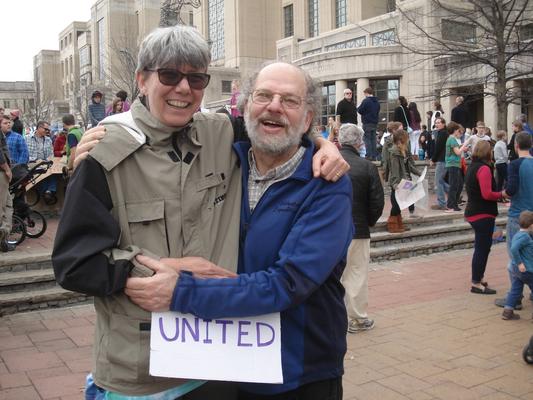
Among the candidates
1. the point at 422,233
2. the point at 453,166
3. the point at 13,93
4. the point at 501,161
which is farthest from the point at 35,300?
the point at 13,93

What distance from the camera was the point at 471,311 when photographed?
676cm

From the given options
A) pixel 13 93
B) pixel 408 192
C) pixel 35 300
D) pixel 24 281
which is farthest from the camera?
pixel 13 93

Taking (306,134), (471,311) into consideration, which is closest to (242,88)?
(306,134)

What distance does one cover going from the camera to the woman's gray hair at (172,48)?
2.07m

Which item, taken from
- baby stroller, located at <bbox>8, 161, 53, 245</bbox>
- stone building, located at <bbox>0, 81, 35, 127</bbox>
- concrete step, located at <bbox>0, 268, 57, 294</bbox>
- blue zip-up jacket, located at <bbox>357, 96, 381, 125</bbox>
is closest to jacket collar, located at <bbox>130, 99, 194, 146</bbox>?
concrete step, located at <bbox>0, 268, 57, 294</bbox>

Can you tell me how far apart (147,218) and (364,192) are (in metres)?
4.50

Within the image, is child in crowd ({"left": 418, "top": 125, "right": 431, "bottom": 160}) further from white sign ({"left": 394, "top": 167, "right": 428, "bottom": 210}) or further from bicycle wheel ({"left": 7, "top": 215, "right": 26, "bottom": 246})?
bicycle wheel ({"left": 7, "top": 215, "right": 26, "bottom": 246})

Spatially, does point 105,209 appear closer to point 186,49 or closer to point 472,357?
point 186,49

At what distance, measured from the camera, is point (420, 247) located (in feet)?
33.3

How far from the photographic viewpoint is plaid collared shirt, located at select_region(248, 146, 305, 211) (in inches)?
88.8

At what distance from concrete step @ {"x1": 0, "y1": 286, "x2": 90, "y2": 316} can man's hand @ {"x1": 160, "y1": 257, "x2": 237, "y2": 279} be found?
5233mm

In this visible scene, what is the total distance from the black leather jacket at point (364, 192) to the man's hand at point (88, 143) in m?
4.31

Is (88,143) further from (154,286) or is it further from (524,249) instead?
(524,249)

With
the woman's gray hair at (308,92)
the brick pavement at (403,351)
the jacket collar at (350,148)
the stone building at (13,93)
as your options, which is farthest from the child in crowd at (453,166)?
the stone building at (13,93)
